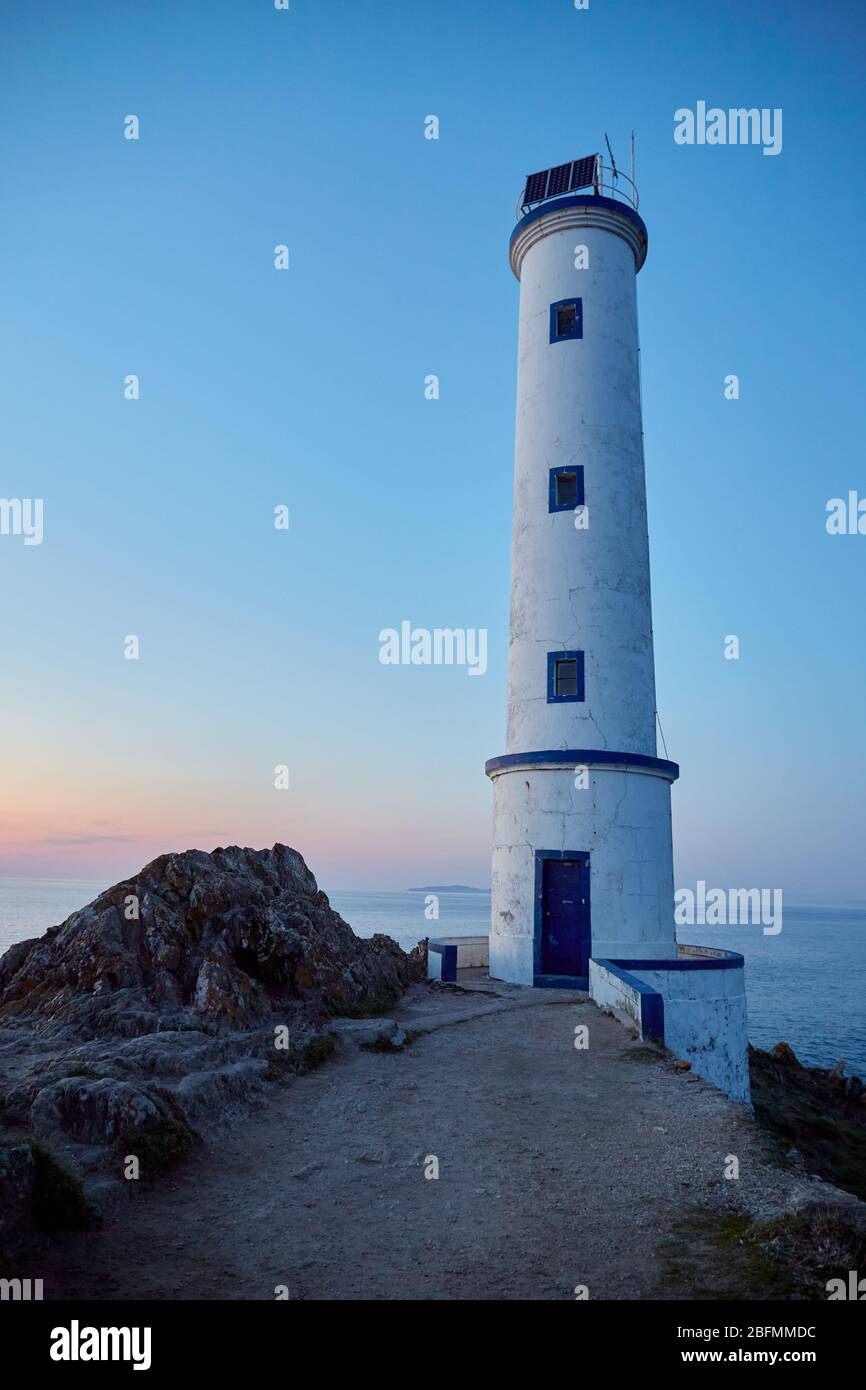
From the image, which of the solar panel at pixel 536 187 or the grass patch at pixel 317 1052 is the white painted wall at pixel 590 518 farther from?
the grass patch at pixel 317 1052

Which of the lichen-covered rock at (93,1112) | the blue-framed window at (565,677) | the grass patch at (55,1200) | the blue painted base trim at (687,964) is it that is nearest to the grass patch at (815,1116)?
the blue painted base trim at (687,964)

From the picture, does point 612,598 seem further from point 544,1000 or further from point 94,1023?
point 94,1023

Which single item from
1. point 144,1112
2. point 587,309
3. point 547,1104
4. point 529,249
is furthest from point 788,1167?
point 529,249

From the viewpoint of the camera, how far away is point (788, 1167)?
26.7 feet

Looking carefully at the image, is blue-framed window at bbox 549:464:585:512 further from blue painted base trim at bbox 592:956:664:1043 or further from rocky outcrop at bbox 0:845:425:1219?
blue painted base trim at bbox 592:956:664:1043

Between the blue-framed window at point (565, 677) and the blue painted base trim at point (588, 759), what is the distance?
0.16 meters

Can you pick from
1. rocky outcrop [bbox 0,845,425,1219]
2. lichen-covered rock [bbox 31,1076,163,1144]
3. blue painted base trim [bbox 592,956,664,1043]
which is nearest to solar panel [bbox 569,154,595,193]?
rocky outcrop [bbox 0,845,425,1219]

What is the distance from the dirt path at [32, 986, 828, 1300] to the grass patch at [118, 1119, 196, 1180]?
169 millimetres

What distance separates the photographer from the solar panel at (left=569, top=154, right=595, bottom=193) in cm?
2280

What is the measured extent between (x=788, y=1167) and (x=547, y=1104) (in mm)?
2884

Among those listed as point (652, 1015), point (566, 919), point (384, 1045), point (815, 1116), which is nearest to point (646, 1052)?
point (652, 1015)

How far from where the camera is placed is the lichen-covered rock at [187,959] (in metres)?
12.3

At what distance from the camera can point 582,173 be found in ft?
75.3
